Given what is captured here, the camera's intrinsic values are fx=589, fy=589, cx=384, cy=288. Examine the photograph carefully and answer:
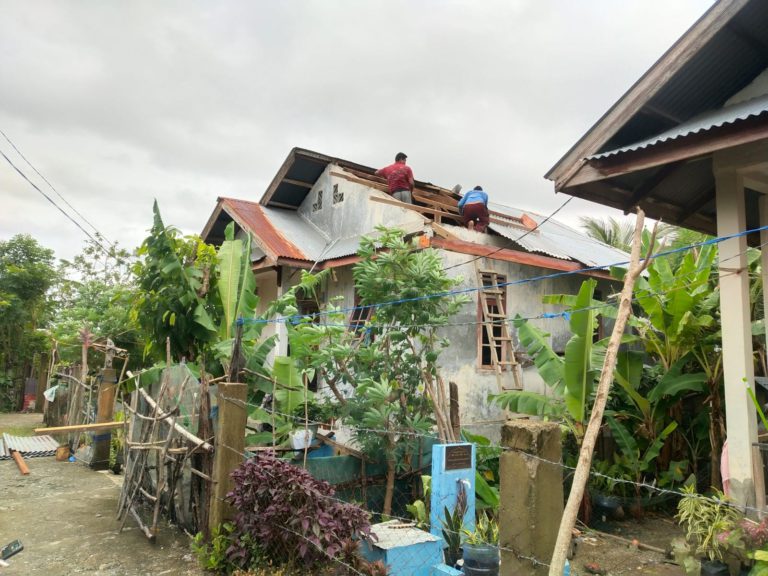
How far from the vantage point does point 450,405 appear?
26.2 ft

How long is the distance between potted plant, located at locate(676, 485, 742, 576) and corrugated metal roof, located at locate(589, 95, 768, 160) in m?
3.13

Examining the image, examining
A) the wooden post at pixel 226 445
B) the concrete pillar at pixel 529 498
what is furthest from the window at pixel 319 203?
the concrete pillar at pixel 529 498

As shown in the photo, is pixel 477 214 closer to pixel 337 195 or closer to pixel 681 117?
pixel 337 195

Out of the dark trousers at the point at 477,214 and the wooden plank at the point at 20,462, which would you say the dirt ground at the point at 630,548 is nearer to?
the dark trousers at the point at 477,214

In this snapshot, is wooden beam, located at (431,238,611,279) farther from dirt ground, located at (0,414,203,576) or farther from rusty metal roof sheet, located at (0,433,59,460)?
rusty metal roof sheet, located at (0,433,59,460)

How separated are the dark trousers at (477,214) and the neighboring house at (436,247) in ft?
0.71

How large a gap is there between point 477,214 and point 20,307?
724 inches

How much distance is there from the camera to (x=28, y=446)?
43.9 feet

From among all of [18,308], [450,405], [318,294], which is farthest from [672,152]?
[18,308]

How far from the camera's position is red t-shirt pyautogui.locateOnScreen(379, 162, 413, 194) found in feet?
38.7

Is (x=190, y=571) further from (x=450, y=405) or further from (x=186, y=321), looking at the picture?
(x=186, y=321)

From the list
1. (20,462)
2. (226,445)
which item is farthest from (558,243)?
(20,462)

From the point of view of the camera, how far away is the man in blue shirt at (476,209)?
1087cm

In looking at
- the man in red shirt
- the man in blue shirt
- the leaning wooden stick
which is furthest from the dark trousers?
the leaning wooden stick
